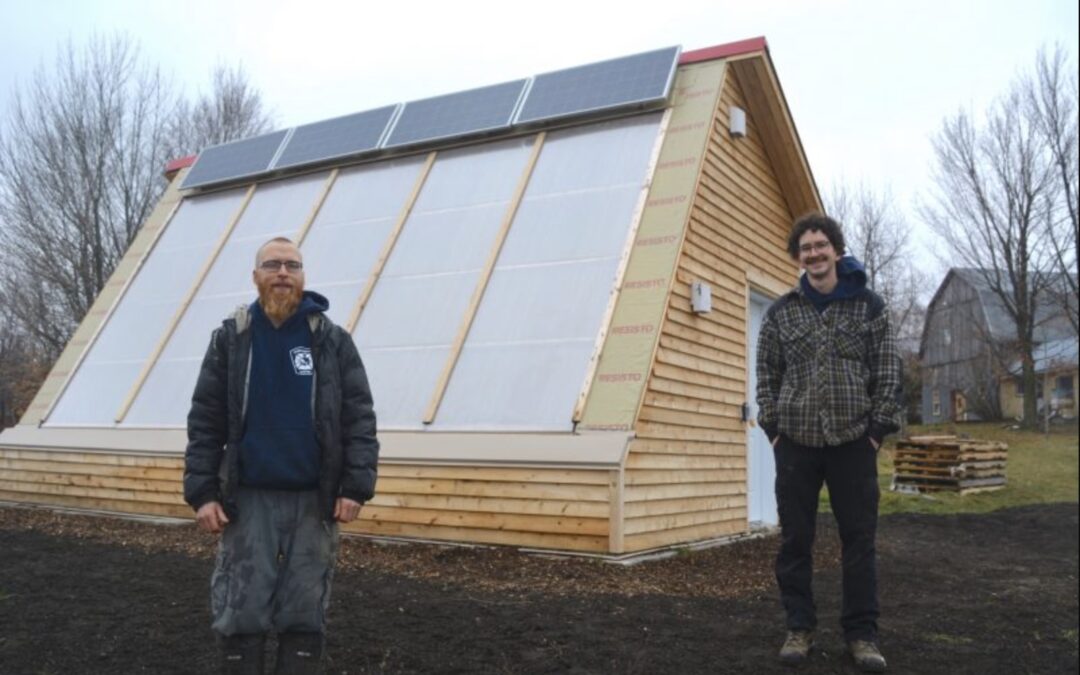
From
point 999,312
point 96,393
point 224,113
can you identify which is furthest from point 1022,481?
point 224,113

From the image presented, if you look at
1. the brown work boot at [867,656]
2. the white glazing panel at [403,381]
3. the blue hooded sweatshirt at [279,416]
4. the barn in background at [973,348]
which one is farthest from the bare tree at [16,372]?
the barn in background at [973,348]

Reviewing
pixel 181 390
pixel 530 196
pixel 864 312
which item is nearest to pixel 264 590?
pixel 864 312

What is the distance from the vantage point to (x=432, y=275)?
27.2 ft

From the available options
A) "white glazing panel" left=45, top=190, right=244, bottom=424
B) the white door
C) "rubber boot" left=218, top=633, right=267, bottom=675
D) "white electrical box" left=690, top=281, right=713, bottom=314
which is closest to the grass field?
the white door

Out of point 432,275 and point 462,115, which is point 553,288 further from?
point 462,115

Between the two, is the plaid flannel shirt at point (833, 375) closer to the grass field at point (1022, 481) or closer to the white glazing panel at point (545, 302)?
the white glazing panel at point (545, 302)

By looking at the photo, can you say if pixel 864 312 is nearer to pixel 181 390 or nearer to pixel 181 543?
pixel 181 543

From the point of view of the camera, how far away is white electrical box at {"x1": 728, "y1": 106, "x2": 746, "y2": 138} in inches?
354

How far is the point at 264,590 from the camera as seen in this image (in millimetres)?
2918

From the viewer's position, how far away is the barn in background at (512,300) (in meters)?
6.79

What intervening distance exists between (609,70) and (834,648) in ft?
21.9

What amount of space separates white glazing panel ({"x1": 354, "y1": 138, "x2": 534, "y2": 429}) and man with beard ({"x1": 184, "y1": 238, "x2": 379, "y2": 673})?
4258 mm

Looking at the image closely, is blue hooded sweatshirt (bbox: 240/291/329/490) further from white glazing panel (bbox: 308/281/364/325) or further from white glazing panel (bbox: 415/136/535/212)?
white glazing panel (bbox: 415/136/535/212)

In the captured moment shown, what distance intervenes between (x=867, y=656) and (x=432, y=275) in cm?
557
